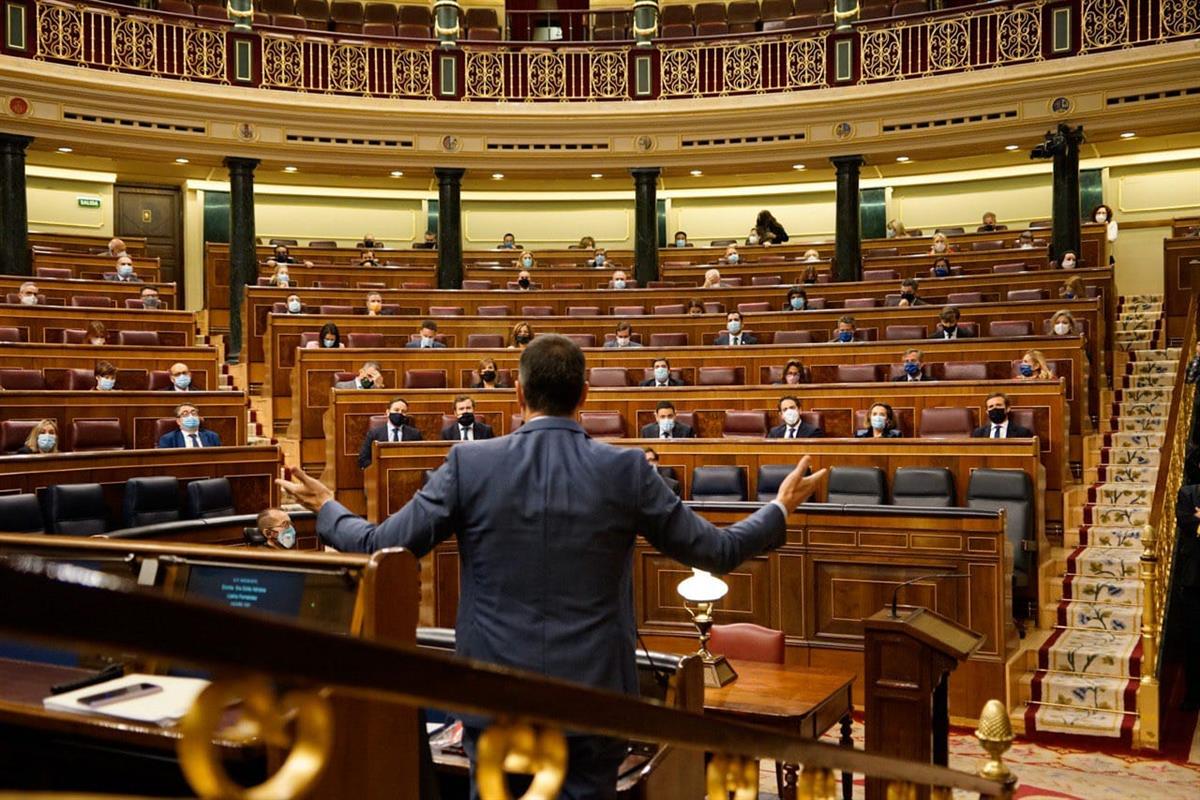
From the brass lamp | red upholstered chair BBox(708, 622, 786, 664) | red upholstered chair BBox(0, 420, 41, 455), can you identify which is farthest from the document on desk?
red upholstered chair BBox(0, 420, 41, 455)

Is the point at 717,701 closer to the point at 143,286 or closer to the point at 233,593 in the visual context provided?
the point at 233,593

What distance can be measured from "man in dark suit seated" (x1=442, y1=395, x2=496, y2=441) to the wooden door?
877 cm

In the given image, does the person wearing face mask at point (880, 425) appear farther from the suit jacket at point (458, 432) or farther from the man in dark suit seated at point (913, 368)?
the suit jacket at point (458, 432)

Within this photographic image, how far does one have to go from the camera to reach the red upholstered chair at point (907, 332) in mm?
9109

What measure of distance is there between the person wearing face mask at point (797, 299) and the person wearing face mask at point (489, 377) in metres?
3.24

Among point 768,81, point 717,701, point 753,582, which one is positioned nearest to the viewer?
point 717,701

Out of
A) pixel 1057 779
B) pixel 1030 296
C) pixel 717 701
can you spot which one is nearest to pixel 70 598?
pixel 717 701

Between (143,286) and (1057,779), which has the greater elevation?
(143,286)

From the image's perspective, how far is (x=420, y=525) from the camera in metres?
1.78

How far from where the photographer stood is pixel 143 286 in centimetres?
1087

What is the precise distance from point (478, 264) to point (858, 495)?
868 centimetres

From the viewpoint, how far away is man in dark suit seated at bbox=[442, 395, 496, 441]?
752 cm

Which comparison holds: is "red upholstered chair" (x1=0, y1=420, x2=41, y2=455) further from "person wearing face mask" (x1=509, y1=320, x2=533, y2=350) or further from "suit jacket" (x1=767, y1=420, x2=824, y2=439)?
"suit jacket" (x1=767, y1=420, x2=824, y2=439)

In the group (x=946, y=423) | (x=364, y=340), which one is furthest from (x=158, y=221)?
(x=946, y=423)
